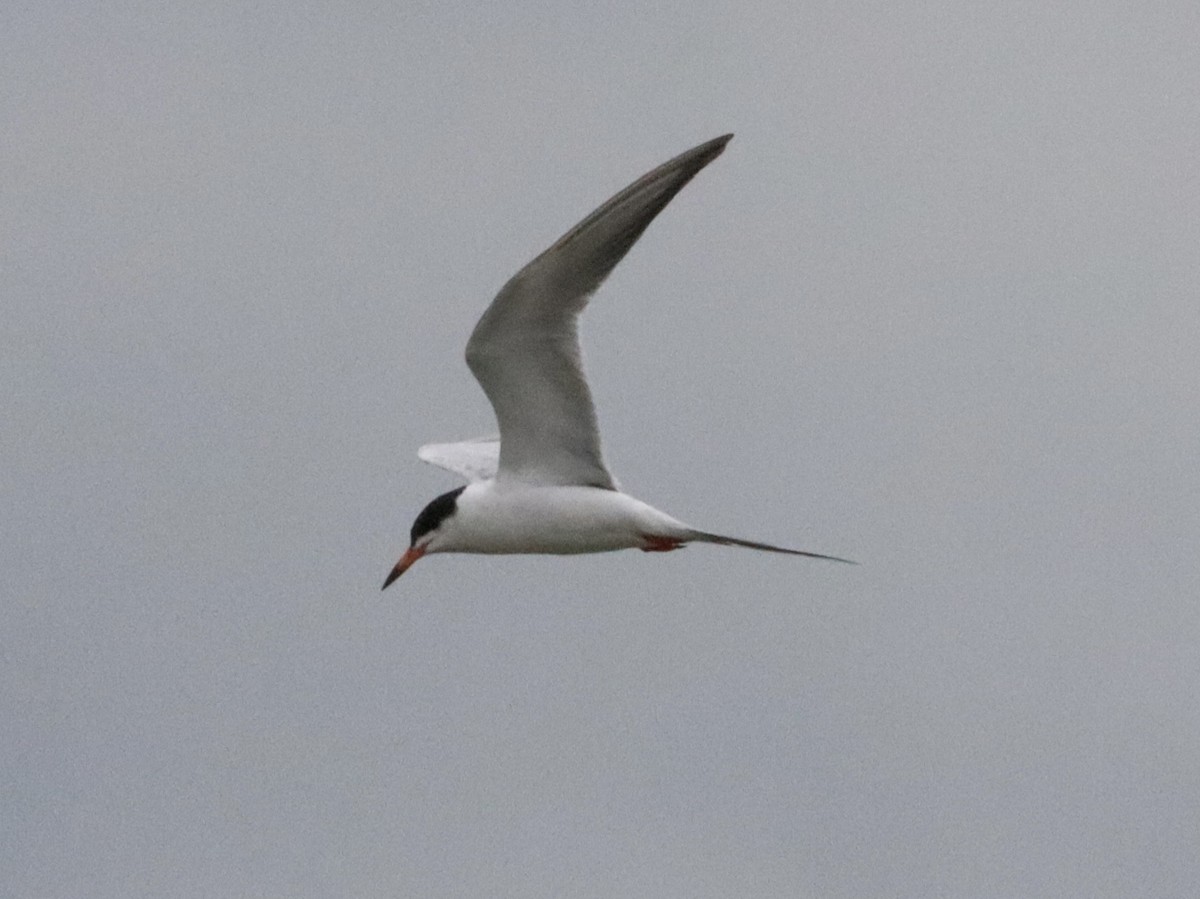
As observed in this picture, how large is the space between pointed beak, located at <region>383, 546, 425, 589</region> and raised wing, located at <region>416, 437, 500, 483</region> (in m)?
0.95

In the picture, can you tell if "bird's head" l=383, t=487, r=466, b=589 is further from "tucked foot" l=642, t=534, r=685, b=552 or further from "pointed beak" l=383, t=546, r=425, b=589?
"tucked foot" l=642, t=534, r=685, b=552

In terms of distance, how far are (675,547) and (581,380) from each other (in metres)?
1.18

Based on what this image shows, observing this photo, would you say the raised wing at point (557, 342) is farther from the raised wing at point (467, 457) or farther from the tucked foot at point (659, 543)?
the raised wing at point (467, 457)

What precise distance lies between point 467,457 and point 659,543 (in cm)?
257

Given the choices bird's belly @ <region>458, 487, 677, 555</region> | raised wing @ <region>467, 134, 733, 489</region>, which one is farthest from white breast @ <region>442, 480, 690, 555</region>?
raised wing @ <region>467, 134, 733, 489</region>

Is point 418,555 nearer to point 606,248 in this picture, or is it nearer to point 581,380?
point 581,380

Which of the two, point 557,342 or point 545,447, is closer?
point 557,342

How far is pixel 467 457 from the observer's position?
17688 millimetres

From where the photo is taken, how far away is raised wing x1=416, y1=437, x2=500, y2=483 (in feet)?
56.7

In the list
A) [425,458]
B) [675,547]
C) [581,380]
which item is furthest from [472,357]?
[425,458]

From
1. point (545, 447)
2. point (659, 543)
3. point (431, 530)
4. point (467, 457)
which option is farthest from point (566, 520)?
point (467, 457)

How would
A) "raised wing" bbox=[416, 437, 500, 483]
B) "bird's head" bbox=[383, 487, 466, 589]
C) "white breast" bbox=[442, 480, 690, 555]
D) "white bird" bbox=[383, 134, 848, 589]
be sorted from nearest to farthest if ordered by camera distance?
"white bird" bbox=[383, 134, 848, 589] < "white breast" bbox=[442, 480, 690, 555] < "bird's head" bbox=[383, 487, 466, 589] < "raised wing" bbox=[416, 437, 500, 483]

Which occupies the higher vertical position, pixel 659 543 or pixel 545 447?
pixel 545 447

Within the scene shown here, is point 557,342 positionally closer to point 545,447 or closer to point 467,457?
point 545,447
